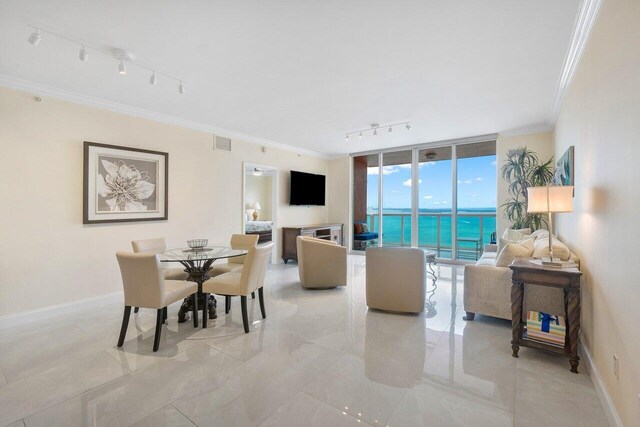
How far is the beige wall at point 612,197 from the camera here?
1406 mm

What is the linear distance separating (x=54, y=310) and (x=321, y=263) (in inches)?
128

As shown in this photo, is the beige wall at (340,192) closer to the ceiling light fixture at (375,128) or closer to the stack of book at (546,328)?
the ceiling light fixture at (375,128)

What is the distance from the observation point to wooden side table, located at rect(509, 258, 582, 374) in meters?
2.16

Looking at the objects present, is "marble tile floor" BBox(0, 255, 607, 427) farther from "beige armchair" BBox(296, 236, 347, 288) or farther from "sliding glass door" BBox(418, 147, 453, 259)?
"sliding glass door" BBox(418, 147, 453, 259)

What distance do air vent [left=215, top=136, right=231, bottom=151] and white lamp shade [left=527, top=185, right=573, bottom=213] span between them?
178 inches

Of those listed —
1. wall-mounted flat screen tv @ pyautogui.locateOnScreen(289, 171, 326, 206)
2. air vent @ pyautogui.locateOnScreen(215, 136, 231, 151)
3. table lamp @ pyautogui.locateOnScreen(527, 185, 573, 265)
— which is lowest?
table lamp @ pyautogui.locateOnScreen(527, 185, 573, 265)

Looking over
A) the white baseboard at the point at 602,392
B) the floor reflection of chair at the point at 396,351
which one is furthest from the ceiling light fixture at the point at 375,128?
the white baseboard at the point at 602,392

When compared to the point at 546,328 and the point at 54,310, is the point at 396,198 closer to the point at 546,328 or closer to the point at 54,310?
the point at 546,328

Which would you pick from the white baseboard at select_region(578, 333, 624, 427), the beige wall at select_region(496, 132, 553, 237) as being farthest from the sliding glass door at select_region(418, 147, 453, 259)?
the white baseboard at select_region(578, 333, 624, 427)

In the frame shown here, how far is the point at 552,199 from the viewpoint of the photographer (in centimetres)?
245

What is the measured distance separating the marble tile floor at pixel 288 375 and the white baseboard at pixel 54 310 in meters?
0.14

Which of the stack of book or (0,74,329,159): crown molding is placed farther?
(0,74,329,159): crown molding

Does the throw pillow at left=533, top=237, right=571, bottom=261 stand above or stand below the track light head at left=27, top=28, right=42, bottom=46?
below

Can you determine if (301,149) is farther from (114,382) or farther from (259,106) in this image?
(114,382)
